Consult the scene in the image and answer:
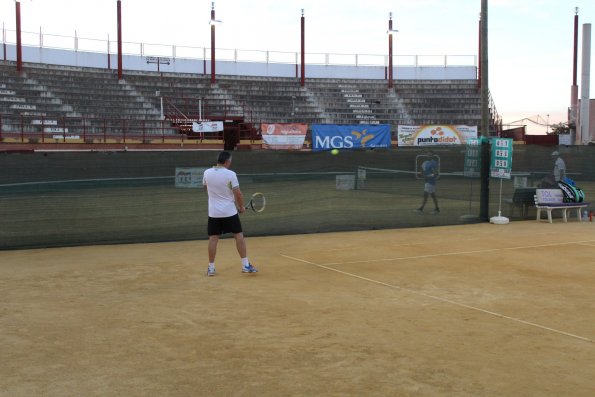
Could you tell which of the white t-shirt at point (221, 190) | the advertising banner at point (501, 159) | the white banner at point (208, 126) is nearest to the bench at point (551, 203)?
the advertising banner at point (501, 159)

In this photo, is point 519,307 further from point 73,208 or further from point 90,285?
point 73,208

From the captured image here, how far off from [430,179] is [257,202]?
196 inches

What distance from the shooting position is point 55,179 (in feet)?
40.8

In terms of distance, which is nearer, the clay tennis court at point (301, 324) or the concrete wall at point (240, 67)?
the clay tennis court at point (301, 324)

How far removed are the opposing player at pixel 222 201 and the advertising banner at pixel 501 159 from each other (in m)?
9.10

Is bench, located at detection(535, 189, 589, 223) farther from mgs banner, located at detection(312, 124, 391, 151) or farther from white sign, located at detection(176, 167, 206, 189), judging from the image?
mgs banner, located at detection(312, 124, 391, 151)

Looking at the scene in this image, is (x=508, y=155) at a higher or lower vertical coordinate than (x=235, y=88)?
lower

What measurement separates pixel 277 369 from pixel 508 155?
485 inches

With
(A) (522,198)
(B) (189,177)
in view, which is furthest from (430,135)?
(B) (189,177)

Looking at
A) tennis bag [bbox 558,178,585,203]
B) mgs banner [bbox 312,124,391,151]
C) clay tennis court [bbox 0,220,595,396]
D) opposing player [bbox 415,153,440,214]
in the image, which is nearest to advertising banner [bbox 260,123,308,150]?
mgs banner [bbox 312,124,391,151]

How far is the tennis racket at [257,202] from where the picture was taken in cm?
1349

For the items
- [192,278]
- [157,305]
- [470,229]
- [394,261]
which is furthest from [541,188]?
[157,305]

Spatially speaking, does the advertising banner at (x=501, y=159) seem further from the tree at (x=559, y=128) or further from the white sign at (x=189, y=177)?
the tree at (x=559, y=128)

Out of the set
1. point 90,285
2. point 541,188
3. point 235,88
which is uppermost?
point 235,88
